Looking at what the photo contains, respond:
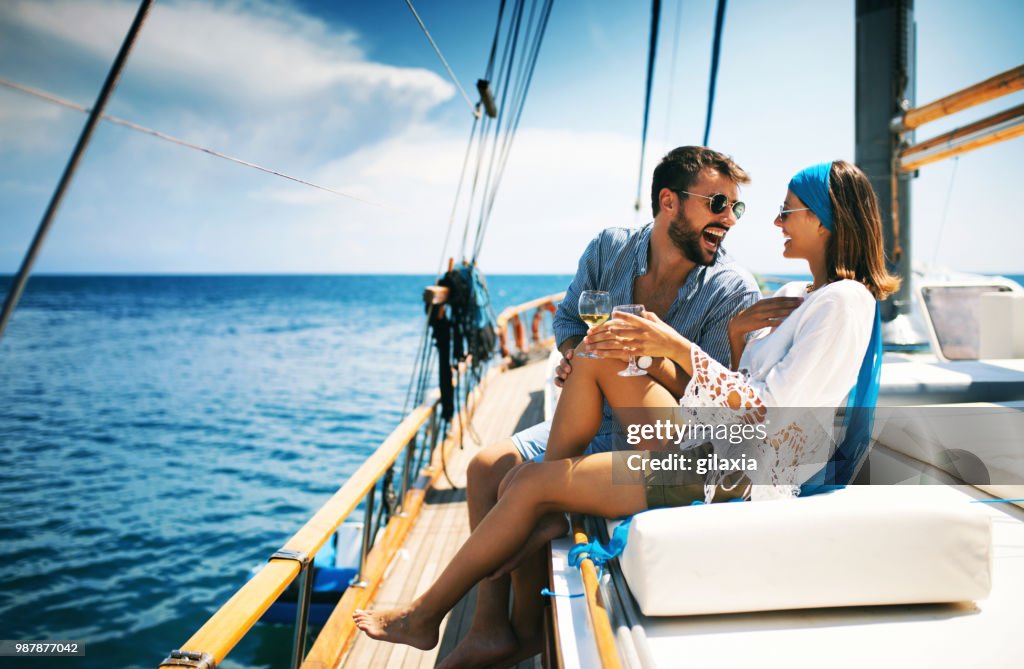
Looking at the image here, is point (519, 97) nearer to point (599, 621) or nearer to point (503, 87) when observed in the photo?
point (503, 87)

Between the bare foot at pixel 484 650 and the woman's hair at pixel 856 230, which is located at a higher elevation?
the woman's hair at pixel 856 230

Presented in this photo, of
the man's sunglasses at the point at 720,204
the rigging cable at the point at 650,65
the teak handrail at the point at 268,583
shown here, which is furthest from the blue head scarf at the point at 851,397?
the rigging cable at the point at 650,65

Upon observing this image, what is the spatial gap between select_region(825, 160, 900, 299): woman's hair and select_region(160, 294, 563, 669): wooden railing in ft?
5.15

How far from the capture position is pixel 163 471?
959cm

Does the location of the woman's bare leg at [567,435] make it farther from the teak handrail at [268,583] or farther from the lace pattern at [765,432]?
the teak handrail at [268,583]

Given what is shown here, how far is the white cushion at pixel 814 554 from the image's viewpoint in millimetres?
1160

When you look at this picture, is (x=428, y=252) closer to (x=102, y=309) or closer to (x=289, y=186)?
(x=289, y=186)

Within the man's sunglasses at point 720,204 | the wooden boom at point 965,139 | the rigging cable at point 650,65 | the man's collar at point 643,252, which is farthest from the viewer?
the rigging cable at point 650,65

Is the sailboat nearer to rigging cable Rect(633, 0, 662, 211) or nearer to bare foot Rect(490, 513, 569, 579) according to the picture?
bare foot Rect(490, 513, 569, 579)

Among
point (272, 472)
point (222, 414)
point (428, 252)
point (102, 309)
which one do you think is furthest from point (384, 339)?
point (102, 309)

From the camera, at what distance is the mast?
5148 millimetres

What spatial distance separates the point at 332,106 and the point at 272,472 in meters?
6.59

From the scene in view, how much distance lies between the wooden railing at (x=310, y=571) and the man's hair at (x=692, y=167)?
1515mm

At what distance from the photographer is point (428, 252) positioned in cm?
420
